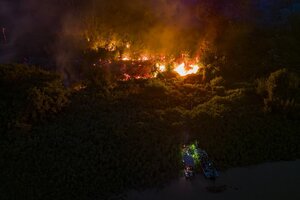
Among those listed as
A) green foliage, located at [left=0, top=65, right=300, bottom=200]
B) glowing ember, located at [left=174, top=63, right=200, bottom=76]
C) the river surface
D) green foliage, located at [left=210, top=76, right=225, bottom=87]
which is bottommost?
the river surface

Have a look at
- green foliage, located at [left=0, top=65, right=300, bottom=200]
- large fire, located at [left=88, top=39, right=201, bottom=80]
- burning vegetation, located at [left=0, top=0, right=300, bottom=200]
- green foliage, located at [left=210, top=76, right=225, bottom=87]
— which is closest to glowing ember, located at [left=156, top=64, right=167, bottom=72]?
large fire, located at [left=88, top=39, right=201, bottom=80]

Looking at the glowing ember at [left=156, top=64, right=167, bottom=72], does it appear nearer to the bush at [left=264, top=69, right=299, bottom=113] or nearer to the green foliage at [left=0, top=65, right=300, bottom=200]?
the green foliage at [left=0, top=65, right=300, bottom=200]

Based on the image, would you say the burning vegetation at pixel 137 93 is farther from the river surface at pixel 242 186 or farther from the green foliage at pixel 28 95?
the river surface at pixel 242 186

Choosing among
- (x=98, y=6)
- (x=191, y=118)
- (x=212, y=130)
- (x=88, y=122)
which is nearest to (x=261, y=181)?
(x=212, y=130)

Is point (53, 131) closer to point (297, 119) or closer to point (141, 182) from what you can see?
point (141, 182)

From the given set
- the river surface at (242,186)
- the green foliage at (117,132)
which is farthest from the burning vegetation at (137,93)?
the river surface at (242,186)

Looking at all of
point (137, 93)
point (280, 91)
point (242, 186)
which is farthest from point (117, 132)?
point (280, 91)
